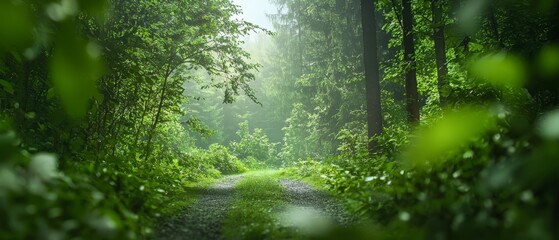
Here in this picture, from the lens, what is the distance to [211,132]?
1287cm

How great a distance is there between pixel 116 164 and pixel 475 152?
197 inches

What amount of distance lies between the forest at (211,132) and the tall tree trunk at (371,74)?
0.05m

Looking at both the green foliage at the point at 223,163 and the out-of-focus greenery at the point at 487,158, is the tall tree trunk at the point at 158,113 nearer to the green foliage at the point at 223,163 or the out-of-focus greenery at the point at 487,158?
the out-of-focus greenery at the point at 487,158

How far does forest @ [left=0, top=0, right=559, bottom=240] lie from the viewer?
100 cm

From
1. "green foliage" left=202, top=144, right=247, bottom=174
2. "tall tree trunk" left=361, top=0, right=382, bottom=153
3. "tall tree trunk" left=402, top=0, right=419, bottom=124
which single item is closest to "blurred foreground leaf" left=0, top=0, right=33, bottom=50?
"tall tree trunk" left=402, top=0, right=419, bottom=124

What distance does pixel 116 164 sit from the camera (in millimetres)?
6082

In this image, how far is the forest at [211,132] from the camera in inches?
39.4

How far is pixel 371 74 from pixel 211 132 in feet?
18.4

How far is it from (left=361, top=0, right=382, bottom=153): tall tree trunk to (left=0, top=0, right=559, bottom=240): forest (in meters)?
0.05

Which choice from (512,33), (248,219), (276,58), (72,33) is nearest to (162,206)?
(248,219)

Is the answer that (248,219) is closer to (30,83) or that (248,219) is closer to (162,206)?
(162,206)

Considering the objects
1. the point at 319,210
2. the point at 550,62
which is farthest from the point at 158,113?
the point at 550,62

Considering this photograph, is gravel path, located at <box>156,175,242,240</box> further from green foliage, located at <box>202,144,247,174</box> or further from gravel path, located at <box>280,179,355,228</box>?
green foliage, located at <box>202,144,247,174</box>

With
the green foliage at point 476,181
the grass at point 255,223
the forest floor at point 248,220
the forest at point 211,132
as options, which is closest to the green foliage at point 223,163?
the forest at point 211,132
